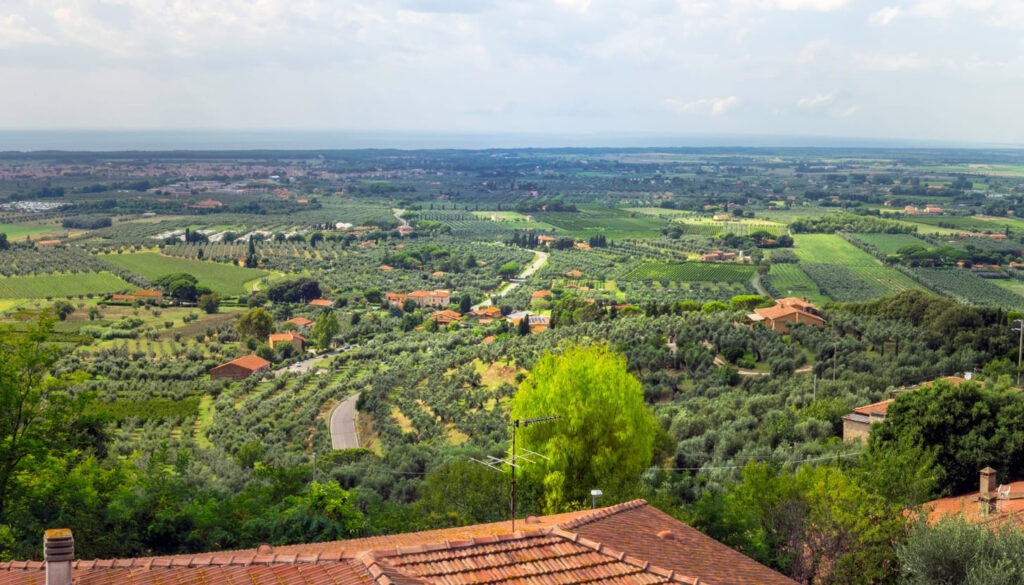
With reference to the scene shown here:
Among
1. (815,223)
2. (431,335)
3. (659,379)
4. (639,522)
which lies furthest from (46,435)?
(815,223)

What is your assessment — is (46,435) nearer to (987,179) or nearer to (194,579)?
(194,579)

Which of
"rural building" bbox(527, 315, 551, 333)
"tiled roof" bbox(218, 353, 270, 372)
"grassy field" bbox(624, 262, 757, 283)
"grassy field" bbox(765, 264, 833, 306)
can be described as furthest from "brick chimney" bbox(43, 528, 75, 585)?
"grassy field" bbox(624, 262, 757, 283)

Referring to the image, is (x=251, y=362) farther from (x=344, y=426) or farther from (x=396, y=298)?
(x=396, y=298)

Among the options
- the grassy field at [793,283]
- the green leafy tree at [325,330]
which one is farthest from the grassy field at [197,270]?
the grassy field at [793,283]

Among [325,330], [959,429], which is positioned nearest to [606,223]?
[325,330]

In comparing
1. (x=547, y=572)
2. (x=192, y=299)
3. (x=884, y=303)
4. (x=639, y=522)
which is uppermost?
(x=547, y=572)

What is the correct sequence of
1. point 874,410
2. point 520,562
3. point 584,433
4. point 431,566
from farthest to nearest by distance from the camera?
1. point 874,410
2. point 584,433
3. point 520,562
4. point 431,566

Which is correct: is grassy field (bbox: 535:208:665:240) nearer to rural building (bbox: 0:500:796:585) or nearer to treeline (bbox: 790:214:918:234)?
treeline (bbox: 790:214:918:234)
